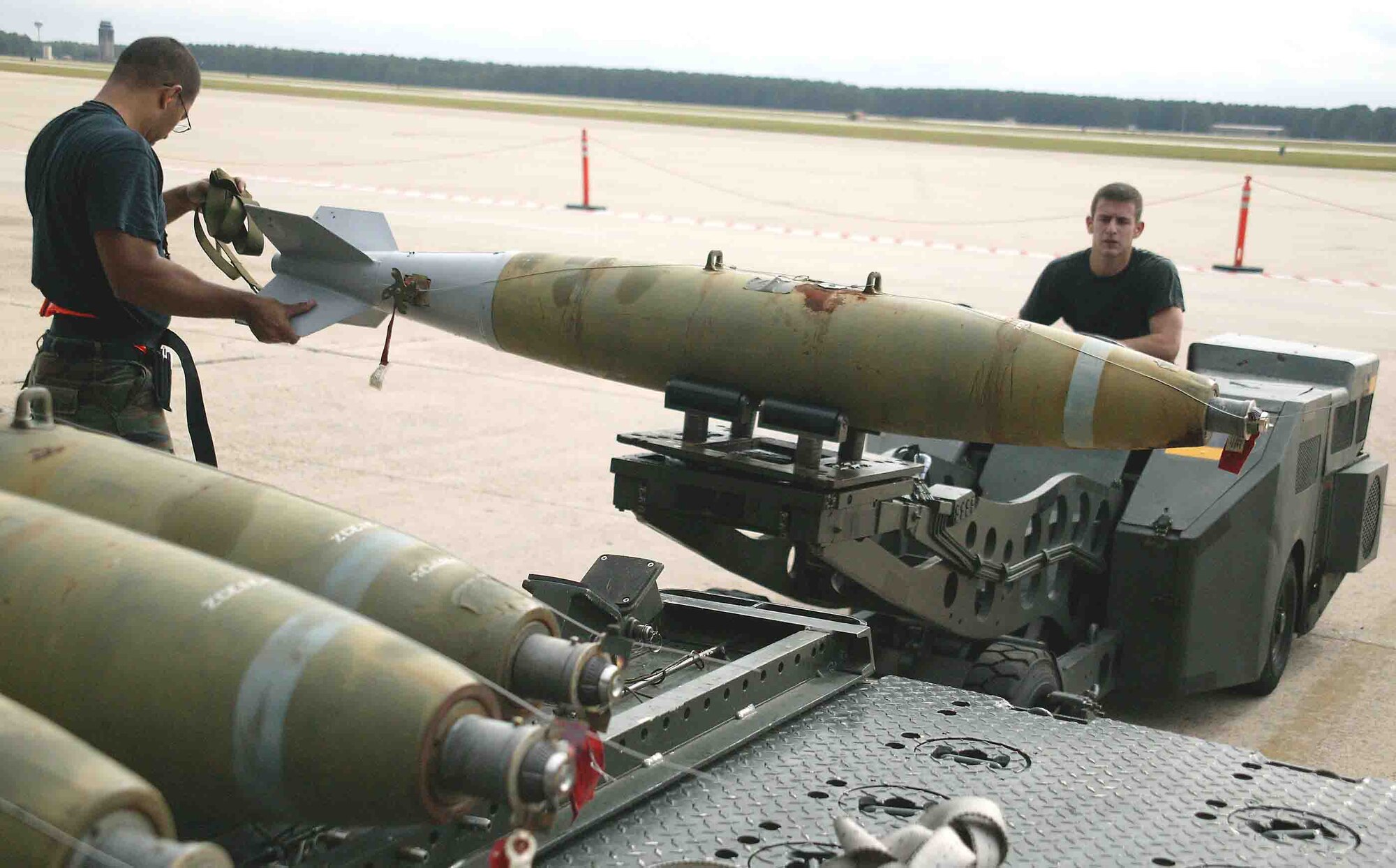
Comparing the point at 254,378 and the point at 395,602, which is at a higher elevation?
the point at 395,602

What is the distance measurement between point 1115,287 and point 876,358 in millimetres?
2217

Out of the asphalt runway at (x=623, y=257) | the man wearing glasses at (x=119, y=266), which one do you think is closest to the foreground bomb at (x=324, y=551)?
the man wearing glasses at (x=119, y=266)

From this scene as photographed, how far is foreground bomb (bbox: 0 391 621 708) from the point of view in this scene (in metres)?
2.28

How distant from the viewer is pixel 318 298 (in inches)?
192

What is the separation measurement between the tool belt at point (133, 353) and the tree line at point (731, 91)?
9495 centimetres

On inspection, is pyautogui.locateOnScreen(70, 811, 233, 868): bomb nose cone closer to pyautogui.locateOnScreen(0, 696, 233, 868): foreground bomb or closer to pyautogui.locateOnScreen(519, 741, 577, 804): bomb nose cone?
pyautogui.locateOnScreen(0, 696, 233, 868): foreground bomb

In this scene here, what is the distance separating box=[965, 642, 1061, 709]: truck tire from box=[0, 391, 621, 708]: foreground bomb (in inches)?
90.6

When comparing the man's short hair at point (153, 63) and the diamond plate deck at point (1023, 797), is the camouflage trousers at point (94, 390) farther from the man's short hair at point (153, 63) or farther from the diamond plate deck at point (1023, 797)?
the diamond plate deck at point (1023, 797)

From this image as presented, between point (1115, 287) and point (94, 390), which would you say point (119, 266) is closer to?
point (94, 390)

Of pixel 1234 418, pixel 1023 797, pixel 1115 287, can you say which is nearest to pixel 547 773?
pixel 1023 797

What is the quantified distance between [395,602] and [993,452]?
140 inches

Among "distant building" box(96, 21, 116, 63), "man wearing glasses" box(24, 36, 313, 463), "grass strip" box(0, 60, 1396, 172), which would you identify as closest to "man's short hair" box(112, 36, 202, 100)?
"man wearing glasses" box(24, 36, 313, 463)

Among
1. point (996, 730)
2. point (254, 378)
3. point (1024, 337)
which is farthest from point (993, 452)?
point (254, 378)

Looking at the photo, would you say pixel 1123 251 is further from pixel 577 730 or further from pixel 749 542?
pixel 577 730
